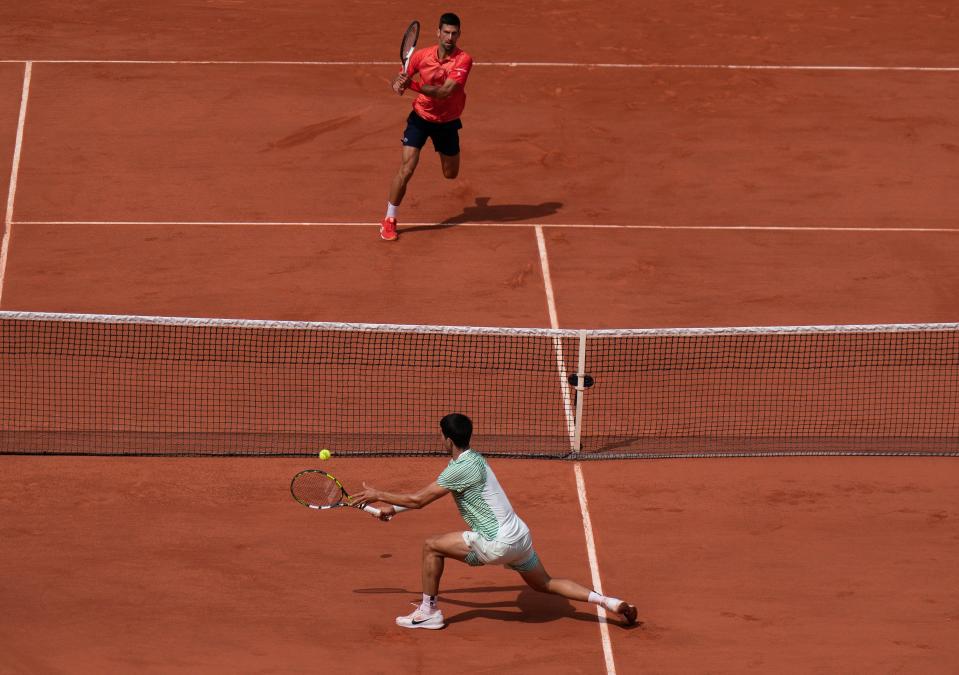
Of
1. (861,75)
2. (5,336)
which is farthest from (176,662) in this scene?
(861,75)

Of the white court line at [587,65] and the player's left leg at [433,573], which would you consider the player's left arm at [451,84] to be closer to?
the white court line at [587,65]

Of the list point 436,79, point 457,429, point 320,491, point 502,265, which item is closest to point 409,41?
point 436,79

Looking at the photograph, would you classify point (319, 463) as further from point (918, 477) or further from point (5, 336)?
point (918, 477)

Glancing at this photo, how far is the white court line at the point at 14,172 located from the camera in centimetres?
1662

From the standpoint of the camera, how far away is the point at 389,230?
Result: 17047mm

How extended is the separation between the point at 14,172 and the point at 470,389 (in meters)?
7.07

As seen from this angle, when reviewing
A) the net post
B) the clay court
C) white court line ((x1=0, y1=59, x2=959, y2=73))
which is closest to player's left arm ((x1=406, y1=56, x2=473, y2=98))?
the clay court

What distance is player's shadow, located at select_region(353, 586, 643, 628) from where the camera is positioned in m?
11.0

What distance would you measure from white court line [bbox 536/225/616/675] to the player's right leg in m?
0.28

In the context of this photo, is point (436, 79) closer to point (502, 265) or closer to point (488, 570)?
point (502, 265)

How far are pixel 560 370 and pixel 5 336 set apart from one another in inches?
206

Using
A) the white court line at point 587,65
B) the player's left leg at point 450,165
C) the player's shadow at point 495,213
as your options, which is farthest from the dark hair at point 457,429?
the white court line at point 587,65

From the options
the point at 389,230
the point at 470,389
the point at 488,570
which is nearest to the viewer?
the point at 488,570

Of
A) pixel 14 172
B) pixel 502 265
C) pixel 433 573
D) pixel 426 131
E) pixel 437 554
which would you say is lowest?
pixel 433 573
